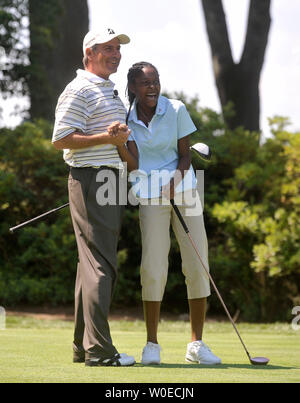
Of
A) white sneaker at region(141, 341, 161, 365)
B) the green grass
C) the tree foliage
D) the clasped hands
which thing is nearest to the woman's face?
the clasped hands

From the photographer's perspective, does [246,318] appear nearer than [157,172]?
No

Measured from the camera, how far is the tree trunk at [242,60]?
1548 centimetres

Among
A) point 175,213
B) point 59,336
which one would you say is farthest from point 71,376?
point 59,336

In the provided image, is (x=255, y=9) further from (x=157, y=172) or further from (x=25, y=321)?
(x=157, y=172)

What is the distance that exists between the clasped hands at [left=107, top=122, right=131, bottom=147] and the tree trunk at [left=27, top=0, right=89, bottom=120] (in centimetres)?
992

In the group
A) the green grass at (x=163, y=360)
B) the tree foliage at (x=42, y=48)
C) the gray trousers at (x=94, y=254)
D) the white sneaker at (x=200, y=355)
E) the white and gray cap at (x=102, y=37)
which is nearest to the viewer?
the green grass at (x=163, y=360)

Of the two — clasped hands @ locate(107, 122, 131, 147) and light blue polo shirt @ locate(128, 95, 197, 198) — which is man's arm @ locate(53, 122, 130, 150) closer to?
clasped hands @ locate(107, 122, 131, 147)

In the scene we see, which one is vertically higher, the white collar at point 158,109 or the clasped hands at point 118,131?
the white collar at point 158,109

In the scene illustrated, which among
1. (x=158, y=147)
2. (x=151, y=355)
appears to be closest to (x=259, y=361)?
(x=151, y=355)

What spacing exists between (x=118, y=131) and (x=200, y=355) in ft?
5.06

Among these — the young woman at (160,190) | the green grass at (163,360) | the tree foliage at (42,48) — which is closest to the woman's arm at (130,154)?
the young woman at (160,190)

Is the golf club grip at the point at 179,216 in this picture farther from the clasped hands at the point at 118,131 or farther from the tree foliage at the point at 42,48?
the tree foliage at the point at 42,48
